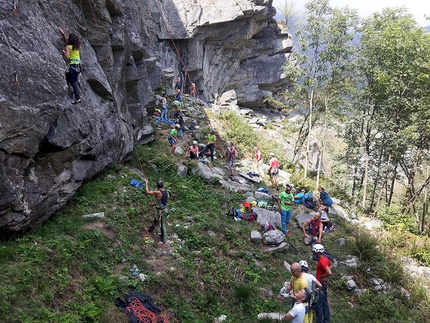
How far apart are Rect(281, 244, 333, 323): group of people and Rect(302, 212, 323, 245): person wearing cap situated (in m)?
4.18

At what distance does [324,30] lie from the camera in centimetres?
1931

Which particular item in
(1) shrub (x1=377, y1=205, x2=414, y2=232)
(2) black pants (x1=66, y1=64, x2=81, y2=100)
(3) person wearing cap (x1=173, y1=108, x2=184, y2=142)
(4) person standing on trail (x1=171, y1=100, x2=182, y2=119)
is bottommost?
(1) shrub (x1=377, y1=205, x2=414, y2=232)

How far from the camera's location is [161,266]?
287 inches

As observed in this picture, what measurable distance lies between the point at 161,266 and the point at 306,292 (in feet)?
11.9

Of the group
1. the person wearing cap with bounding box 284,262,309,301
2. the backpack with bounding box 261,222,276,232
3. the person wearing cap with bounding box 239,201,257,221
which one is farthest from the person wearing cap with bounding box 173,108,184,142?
the person wearing cap with bounding box 284,262,309,301

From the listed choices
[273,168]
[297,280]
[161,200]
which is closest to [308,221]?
[273,168]

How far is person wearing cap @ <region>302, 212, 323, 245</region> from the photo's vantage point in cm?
1062

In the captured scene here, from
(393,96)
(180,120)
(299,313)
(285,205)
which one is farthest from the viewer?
(180,120)

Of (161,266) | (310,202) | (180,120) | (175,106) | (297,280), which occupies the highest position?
(175,106)

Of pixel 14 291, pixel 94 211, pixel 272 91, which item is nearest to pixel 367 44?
pixel 94 211

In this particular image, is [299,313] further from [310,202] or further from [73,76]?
[310,202]

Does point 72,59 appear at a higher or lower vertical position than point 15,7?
lower

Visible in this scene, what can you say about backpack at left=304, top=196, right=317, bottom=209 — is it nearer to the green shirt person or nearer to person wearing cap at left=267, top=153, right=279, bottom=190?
person wearing cap at left=267, top=153, right=279, bottom=190

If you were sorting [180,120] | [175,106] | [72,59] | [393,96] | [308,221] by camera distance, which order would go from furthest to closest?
[175,106] → [180,120] → [393,96] → [308,221] → [72,59]
